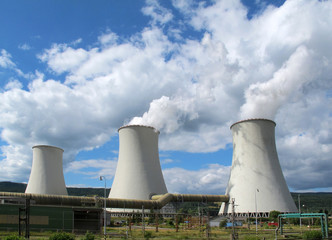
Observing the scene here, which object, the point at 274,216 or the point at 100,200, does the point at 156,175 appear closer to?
the point at 100,200

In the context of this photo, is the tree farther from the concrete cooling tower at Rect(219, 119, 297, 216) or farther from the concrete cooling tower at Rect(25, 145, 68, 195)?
the concrete cooling tower at Rect(25, 145, 68, 195)

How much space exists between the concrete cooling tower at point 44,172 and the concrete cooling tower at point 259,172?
53.8 ft

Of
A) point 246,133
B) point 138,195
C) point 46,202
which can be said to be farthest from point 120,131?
point 246,133

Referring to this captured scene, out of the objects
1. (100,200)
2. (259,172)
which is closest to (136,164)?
(100,200)

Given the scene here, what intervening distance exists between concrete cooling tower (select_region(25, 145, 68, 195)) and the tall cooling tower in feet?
18.4

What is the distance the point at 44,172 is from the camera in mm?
31141

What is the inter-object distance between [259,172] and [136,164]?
10.2 metres

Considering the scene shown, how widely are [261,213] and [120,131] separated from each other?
13.8 metres

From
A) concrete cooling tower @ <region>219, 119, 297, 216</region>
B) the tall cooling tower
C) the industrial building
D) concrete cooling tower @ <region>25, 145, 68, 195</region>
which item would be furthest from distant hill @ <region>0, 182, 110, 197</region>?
concrete cooling tower @ <region>219, 119, 297, 216</region>

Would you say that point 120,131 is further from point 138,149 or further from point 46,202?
point 46,202

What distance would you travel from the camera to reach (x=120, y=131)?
30672 mm

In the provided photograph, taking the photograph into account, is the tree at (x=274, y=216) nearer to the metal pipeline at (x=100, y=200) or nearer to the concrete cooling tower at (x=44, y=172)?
the metal pipeline at (x=100, y=200)

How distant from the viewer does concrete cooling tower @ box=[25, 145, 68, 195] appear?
31.0 meters

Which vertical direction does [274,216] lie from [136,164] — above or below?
below
